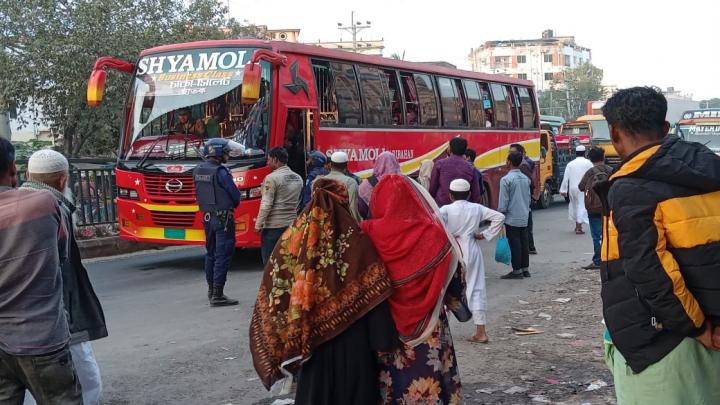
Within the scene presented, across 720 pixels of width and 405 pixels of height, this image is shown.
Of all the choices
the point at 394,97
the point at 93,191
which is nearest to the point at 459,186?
the point at 394,97

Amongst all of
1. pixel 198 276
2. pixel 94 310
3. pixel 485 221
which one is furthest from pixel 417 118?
pixel 94 310

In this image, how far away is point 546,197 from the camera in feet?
71.5

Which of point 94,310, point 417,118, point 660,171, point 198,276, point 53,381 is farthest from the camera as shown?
point 417,118

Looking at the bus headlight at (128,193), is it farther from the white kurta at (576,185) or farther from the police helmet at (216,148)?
the white kurta at (576,185)

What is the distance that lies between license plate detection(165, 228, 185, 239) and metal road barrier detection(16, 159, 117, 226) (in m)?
2.91

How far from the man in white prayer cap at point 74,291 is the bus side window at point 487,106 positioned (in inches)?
566

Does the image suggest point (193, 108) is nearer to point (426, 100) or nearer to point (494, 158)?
point (426, 100)

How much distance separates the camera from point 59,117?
19688 mm

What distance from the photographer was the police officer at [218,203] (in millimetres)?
8406

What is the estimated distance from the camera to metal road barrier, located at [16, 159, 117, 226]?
13.3 m

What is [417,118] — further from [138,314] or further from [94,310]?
[94,310]

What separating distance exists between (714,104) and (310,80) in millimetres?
100147

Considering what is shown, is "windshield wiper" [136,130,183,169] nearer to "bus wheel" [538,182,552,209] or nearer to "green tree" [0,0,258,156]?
"green tree" [0,0,258,156]

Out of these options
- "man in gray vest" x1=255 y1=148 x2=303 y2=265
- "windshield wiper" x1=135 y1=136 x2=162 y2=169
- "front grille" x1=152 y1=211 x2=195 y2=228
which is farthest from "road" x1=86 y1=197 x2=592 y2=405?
"windshield wiper" x1=135 y1=136 x2=162 y2=169
